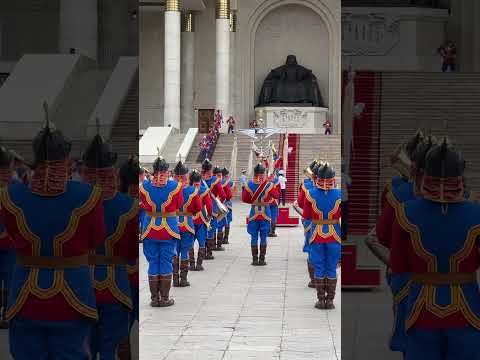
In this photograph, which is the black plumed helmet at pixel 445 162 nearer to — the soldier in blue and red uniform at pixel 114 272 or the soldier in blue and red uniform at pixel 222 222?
the soldier in blue and red uniform at pixel 114 272

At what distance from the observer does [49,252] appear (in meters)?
4.95

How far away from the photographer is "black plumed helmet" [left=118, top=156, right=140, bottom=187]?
5590mm

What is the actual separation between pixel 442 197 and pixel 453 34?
1.41 m

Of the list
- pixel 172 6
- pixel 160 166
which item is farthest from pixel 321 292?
pixel 172 6

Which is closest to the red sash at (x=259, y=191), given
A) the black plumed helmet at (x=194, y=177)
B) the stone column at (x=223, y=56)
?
the black plumed helmet at (x=194, y=177)

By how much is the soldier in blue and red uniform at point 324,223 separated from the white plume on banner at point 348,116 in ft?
15.8

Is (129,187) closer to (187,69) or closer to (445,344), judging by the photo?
(445,344)

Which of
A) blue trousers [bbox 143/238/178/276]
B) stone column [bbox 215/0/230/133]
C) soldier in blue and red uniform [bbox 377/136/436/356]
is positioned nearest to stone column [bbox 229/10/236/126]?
stone column [bbox 215/0/230/133]

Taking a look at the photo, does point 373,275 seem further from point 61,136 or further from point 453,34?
point 61,136

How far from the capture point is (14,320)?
5.03 meters

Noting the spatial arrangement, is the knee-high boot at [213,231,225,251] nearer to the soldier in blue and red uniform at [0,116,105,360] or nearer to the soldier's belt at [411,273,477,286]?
the soldier in blue and red uniform at [0,116,105,360]

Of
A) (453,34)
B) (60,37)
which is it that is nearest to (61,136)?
(60,37)

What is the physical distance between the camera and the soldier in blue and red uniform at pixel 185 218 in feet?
39.4

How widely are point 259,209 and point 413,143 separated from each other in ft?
29.7
